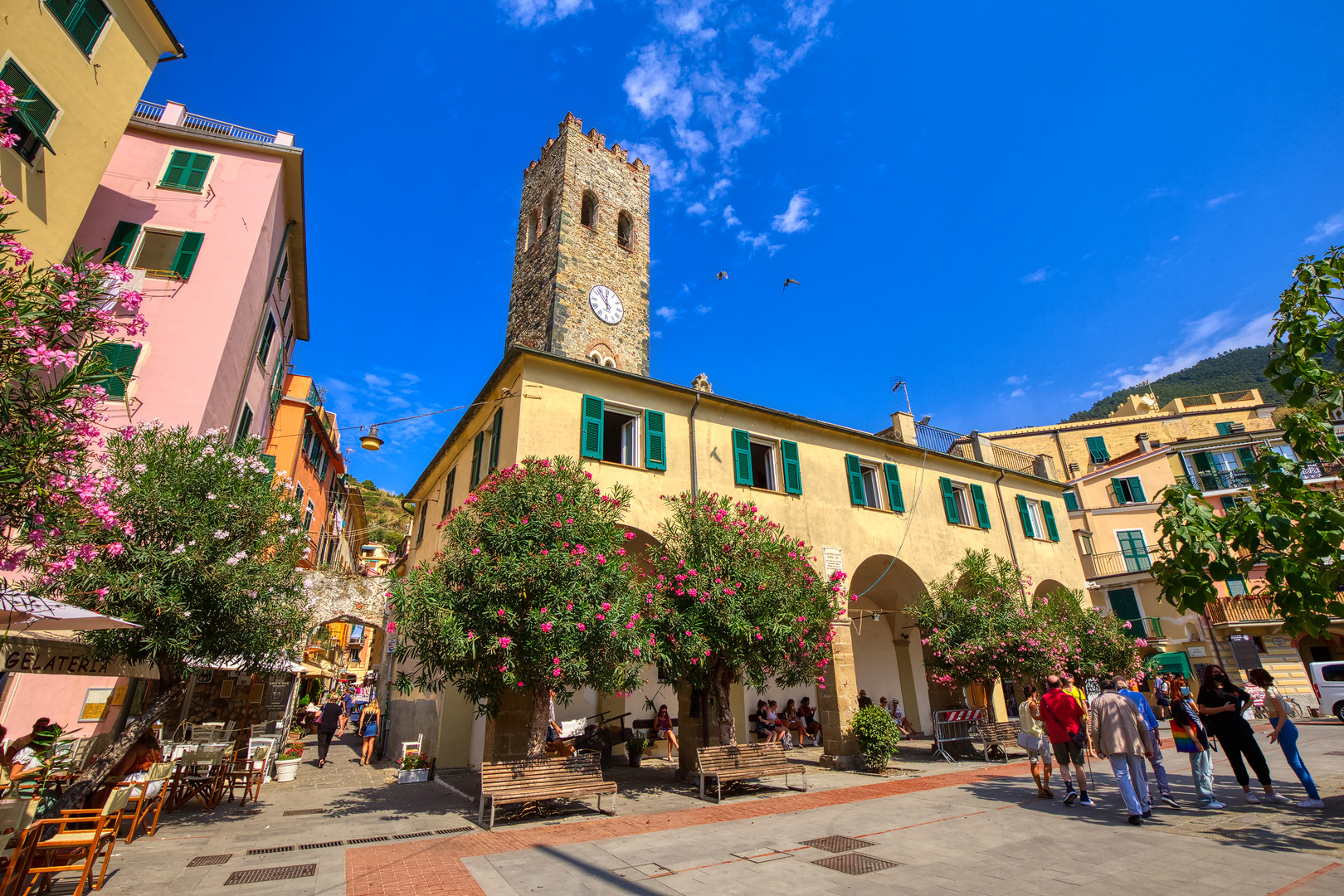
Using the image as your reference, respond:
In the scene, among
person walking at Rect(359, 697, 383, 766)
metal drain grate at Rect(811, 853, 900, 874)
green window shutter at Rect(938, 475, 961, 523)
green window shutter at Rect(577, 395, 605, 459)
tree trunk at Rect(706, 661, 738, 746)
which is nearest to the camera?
metal drain grate at Rect(811, 853, 900, 874)

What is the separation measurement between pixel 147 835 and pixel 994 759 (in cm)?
1480

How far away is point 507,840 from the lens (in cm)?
719

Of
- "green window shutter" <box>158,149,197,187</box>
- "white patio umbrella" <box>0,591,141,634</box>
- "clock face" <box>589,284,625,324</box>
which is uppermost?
"clock face" <box>589,284,625,324</box>

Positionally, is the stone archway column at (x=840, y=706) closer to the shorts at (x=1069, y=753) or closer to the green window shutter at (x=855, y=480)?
the green window shutter at (x=855, y=480)

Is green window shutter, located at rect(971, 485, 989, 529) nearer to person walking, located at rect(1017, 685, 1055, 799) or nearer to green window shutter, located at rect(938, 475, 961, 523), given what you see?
green window shutter, located at rect(938, 475, 961, 523)

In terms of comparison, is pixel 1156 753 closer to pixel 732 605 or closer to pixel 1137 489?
pixel 732 605

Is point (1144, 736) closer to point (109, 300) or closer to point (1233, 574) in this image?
point (1233, 574)

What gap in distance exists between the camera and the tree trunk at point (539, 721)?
8891 millimetres

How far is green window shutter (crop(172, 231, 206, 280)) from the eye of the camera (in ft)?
44.9

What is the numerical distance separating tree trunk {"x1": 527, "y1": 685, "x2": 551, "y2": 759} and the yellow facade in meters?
4.24

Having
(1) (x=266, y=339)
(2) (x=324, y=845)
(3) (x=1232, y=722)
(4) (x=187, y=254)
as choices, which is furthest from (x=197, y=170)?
(3) (x=1232, y=722)

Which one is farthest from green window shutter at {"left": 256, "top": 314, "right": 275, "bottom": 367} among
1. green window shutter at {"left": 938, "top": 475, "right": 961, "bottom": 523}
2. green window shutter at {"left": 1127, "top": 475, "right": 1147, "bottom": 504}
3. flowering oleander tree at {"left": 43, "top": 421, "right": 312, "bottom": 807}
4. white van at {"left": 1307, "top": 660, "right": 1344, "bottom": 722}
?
green window shutter at {"left": 1127, "top": 475, "right": 1147, "bottom": 504}

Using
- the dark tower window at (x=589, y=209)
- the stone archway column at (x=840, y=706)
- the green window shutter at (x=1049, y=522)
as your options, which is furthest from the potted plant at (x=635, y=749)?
the dark tower window at (x=589, y=209)

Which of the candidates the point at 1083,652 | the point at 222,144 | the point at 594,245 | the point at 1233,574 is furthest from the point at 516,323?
the point at 1233,574
